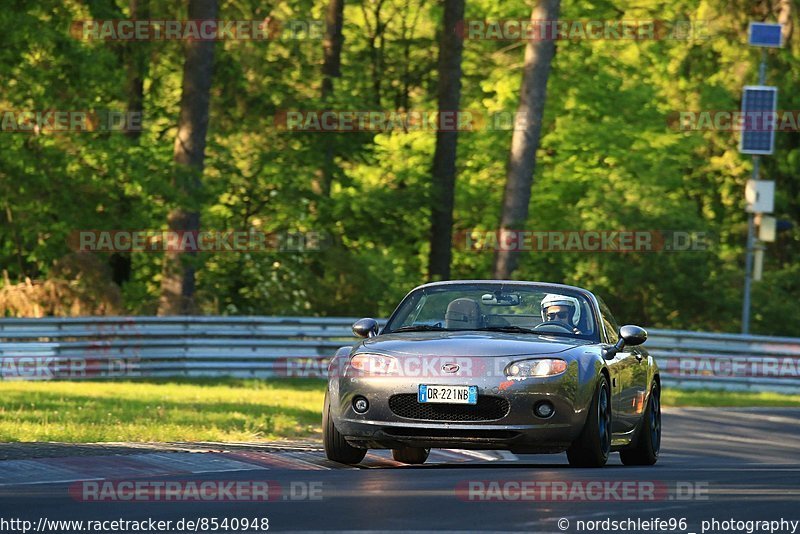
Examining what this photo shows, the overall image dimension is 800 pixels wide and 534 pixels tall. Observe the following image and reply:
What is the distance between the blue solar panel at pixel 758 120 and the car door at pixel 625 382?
61.6 feet

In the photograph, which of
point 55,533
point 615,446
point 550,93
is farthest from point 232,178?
point 55,533

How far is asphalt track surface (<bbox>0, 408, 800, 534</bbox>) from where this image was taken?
978 cm

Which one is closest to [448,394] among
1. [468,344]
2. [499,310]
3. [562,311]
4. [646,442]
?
[468,344]

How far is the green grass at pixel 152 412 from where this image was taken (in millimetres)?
16641

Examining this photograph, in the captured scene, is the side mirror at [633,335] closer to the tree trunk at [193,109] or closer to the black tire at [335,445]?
the black tire at [335,445]

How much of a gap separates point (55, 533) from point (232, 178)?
3357cm

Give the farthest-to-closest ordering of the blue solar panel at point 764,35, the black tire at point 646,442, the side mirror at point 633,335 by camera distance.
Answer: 1. the blue solar panel at point 764,35
2. the black tire at point 646,442
3. the side mirror at point 633,335

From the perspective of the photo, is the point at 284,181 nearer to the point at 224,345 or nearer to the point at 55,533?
the point at 224,345

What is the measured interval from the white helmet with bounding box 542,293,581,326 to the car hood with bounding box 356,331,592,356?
0.52 m

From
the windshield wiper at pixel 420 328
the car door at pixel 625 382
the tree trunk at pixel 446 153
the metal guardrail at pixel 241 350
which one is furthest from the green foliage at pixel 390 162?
the windshield wiper at pixel 420 328

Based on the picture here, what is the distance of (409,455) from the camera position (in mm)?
14695

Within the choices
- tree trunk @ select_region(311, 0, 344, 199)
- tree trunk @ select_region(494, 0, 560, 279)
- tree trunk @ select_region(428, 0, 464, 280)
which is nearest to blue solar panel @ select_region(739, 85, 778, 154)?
tree trunk @ select_region(494, 0, 560, 279)

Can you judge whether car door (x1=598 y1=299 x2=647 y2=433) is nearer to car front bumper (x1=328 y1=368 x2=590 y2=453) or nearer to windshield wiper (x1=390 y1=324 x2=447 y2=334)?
car front bumper (x1=328 y1=368 x2=590 y2=453)

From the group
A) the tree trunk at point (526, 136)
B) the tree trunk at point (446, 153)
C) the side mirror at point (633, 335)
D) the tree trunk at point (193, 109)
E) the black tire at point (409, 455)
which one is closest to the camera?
the side mirror at point (633, 335)
